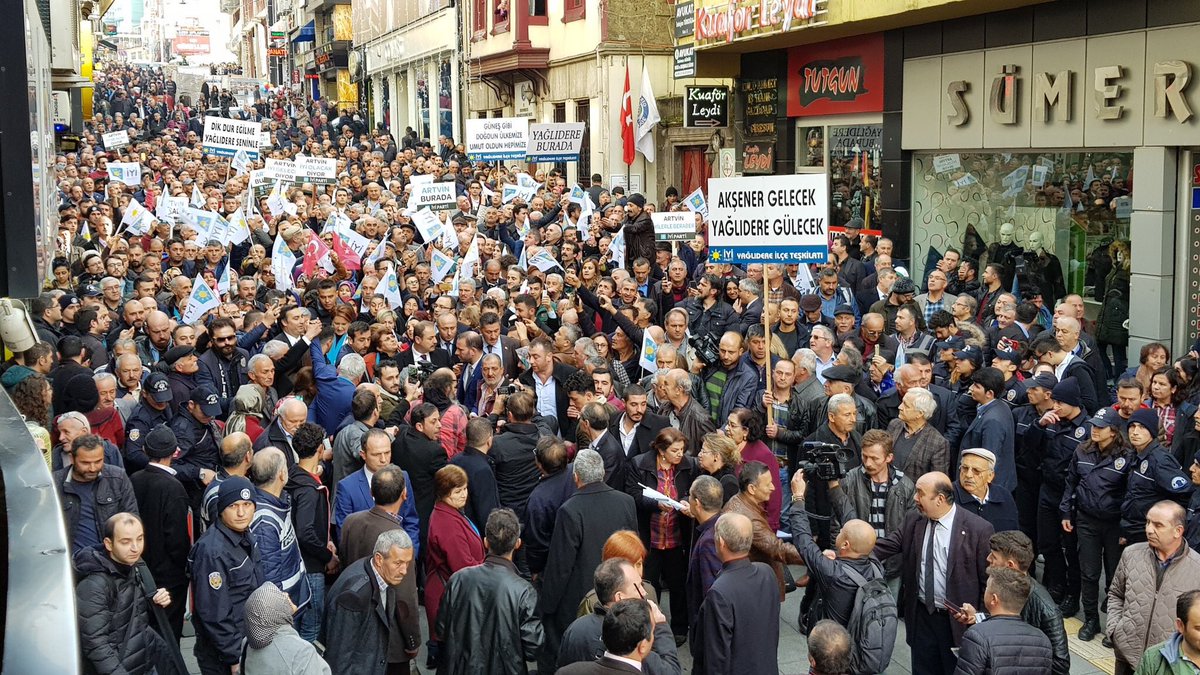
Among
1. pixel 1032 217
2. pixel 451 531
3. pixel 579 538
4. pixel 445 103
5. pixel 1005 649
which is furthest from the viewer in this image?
pixel 445 103

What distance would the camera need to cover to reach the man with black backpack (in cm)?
595

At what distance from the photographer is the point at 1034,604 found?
589 centimetres

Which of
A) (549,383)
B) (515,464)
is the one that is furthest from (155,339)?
(515,464)

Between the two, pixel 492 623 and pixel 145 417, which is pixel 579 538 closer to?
pixel 492 623

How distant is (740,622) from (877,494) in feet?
6.17

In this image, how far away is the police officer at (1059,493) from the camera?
8.58m

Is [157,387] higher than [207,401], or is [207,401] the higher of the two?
[157,387]

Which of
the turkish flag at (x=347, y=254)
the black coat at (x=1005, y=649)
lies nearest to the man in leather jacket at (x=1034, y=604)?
the black coat at (x=1005, y=649)

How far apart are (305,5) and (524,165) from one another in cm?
4591

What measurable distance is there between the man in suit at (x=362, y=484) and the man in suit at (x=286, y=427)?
59 centimetres

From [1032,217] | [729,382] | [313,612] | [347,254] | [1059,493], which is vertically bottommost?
[313,612]

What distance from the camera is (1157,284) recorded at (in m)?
13.4

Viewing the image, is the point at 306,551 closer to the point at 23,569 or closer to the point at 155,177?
the point at 23,569

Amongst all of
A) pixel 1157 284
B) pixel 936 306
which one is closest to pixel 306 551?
pixel 936 306
